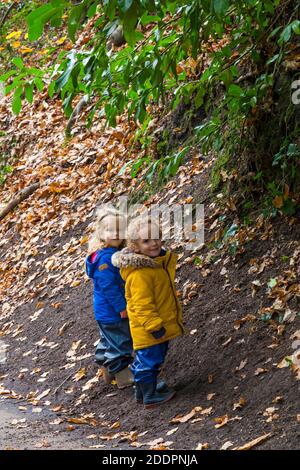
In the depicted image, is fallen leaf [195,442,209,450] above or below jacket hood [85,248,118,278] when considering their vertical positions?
below

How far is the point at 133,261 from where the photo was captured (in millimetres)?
5789

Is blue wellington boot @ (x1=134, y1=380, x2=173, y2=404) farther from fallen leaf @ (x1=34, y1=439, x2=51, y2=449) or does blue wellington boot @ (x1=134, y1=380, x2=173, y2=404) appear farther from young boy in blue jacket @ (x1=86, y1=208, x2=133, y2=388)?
fallen leaf @ (x1=34, y1=439, x2=51, y2=449)

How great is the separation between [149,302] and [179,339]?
1031mm

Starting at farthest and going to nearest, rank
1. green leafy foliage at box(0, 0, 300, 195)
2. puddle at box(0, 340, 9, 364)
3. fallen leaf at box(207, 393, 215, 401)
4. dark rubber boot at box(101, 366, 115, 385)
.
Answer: puddle at box(0, 340, 9, 364)
dark rubber boot at box(101, 366, 115, 385)
fallen leaf at box(207, 393, 215, 401)
green leafy foliage at box(0, 0, 300, 195)

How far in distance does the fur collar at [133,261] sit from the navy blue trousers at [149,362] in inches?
26.0

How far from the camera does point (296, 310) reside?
19.3 feet

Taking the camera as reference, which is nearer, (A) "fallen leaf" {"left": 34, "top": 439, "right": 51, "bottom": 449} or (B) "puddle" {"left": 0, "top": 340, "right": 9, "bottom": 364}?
(A) "fallen leaf" {"left": 34, "top": 439, "right": 51, "bottom": 449}

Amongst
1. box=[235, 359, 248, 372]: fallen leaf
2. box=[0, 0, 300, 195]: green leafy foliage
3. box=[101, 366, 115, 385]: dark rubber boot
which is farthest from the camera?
box=[101, 366, 115, 385]: dark rubber boot

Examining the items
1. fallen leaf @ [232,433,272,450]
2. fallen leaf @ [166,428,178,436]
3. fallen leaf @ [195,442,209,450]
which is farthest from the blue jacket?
fallen leaf @ [232,433,272,450]

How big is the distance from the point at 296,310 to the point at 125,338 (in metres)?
1.58

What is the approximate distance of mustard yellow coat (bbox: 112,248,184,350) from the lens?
5773 millimetres

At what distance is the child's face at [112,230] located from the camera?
253 inches

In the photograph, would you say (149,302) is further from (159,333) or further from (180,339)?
(180,339)
